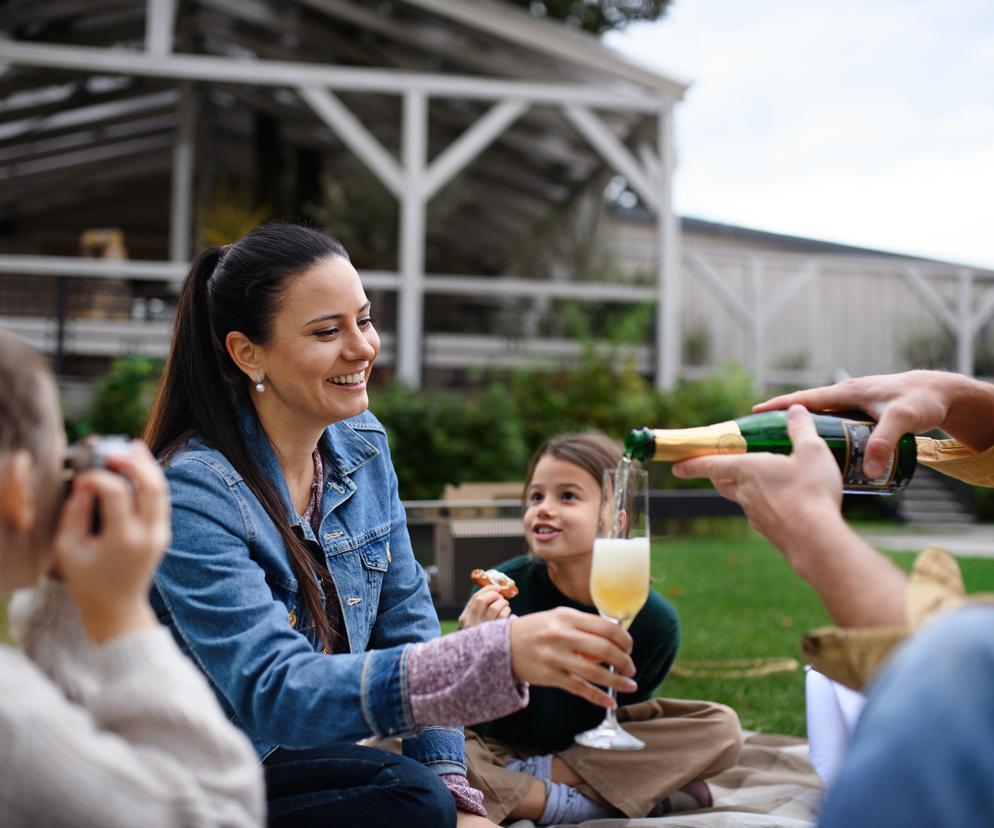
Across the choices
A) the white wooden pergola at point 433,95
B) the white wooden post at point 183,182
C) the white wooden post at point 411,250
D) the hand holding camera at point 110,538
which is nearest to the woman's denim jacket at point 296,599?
the hand holding camera at point 110,538

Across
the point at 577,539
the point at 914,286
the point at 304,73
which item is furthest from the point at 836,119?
the point at 577,539

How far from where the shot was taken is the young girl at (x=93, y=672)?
3.76 ft

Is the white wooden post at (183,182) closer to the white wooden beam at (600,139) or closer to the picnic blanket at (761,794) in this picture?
the white wooden beam at (600,139)

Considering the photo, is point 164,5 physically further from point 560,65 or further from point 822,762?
point 822,762

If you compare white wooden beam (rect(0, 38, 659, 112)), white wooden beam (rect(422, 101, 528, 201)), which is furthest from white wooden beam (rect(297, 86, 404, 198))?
white wooden beam (rect(422, 101, 528, 201))

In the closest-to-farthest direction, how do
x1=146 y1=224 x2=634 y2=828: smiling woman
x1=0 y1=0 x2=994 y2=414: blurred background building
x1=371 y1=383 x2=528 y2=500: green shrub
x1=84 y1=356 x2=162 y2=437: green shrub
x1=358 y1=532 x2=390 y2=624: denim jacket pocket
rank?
1. x1=146 y1=224 x2=634 y2=828: smiling woman
2. x1=358 y1=532 x2=390 y2=624: denim jacket pocket
3. x1=84 y1=356 x2=162 y2=437: green shrub
4. x1=371 y1=383 x2=528 y2=500: green shrub
5. x1=0 y1=0 x2=994 y2=414: blurred background building

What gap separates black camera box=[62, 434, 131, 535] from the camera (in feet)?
4.20

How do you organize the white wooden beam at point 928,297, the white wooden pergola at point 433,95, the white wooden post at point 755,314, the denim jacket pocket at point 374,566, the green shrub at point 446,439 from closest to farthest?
the denim jacket pocket at point 374,566, the green shrub at point 446,439, the white wooden pergola at point 433,95, the white wooden post at point 755,314, the white wooden beam at point 928,297

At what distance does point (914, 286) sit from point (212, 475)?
60.3 feet

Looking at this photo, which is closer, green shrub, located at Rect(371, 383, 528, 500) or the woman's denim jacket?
the woman's denim jacket

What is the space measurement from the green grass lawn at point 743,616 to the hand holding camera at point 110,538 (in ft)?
7.70

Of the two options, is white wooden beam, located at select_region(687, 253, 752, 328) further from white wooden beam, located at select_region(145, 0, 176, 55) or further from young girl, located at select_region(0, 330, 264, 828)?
young girl, located at select_region(0, 330, 264, 828)

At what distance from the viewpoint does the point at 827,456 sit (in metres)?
1.51

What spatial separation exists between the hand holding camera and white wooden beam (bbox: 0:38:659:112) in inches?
373
